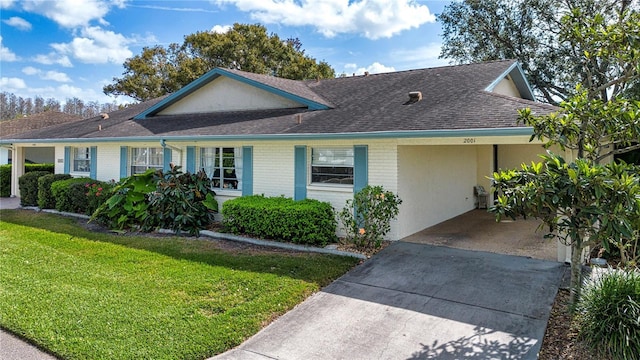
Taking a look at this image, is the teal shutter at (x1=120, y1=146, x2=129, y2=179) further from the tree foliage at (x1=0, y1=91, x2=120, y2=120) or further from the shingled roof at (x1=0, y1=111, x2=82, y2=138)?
the tree foliage at (x1=0, y1=91, x2=120, y2=120)

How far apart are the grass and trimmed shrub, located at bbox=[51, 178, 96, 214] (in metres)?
3.52

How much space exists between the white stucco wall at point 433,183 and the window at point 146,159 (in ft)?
26.3

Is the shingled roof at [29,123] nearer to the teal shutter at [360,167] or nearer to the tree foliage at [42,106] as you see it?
the teal shutter at [360,167]

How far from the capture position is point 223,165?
1148cm

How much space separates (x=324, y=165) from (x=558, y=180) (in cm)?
597

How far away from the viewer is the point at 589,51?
5.49 m

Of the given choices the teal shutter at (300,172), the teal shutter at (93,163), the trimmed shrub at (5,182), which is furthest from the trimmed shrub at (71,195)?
the teal shutter at (300,172)

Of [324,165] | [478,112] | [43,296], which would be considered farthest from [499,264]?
[43,296]

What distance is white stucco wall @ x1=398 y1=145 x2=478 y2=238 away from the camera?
9336mm

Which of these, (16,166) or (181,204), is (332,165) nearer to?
(181,204)

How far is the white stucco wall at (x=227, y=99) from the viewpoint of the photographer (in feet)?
42.7

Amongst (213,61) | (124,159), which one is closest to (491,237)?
(124,159)

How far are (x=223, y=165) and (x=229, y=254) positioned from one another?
4018mm

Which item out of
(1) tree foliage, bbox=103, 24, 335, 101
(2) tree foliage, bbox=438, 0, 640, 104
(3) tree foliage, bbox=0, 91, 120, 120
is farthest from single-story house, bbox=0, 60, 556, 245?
(3) tree foliage, bbox=0, 91, 120, 120
